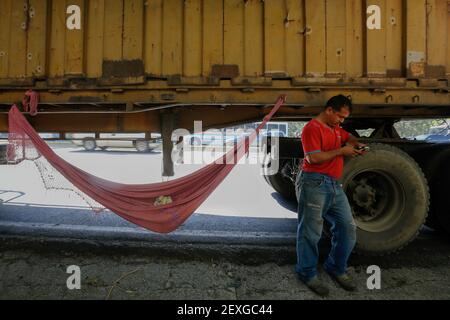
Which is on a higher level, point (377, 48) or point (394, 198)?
point (377, 48)

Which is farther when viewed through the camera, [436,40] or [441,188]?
[441,188]

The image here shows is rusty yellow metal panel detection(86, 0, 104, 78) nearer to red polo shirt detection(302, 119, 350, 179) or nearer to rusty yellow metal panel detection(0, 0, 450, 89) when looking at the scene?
rusty yellow metal panel detection(0, 0, 450, 89)

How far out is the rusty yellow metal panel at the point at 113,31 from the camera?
10.7 ft

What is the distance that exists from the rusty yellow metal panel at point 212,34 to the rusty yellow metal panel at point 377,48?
5.26ft

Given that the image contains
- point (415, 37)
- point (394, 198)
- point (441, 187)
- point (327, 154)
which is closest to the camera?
point (327, 154)

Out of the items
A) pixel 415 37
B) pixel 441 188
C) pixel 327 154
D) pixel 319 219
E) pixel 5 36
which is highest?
pixel 5 36

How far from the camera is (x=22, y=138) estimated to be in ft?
11.0

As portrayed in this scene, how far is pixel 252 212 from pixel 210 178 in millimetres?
2277

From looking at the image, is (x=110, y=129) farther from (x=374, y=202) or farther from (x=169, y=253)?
(x=374, y=202)

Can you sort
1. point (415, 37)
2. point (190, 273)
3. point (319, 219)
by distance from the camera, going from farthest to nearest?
point (415, 37) < point (190, 273) < point (319, 219)

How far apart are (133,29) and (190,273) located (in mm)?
2676

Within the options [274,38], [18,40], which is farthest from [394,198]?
[18,40]

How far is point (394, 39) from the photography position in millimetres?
3230

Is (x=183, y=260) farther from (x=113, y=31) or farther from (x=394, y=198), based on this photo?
(x=113, y=31)
